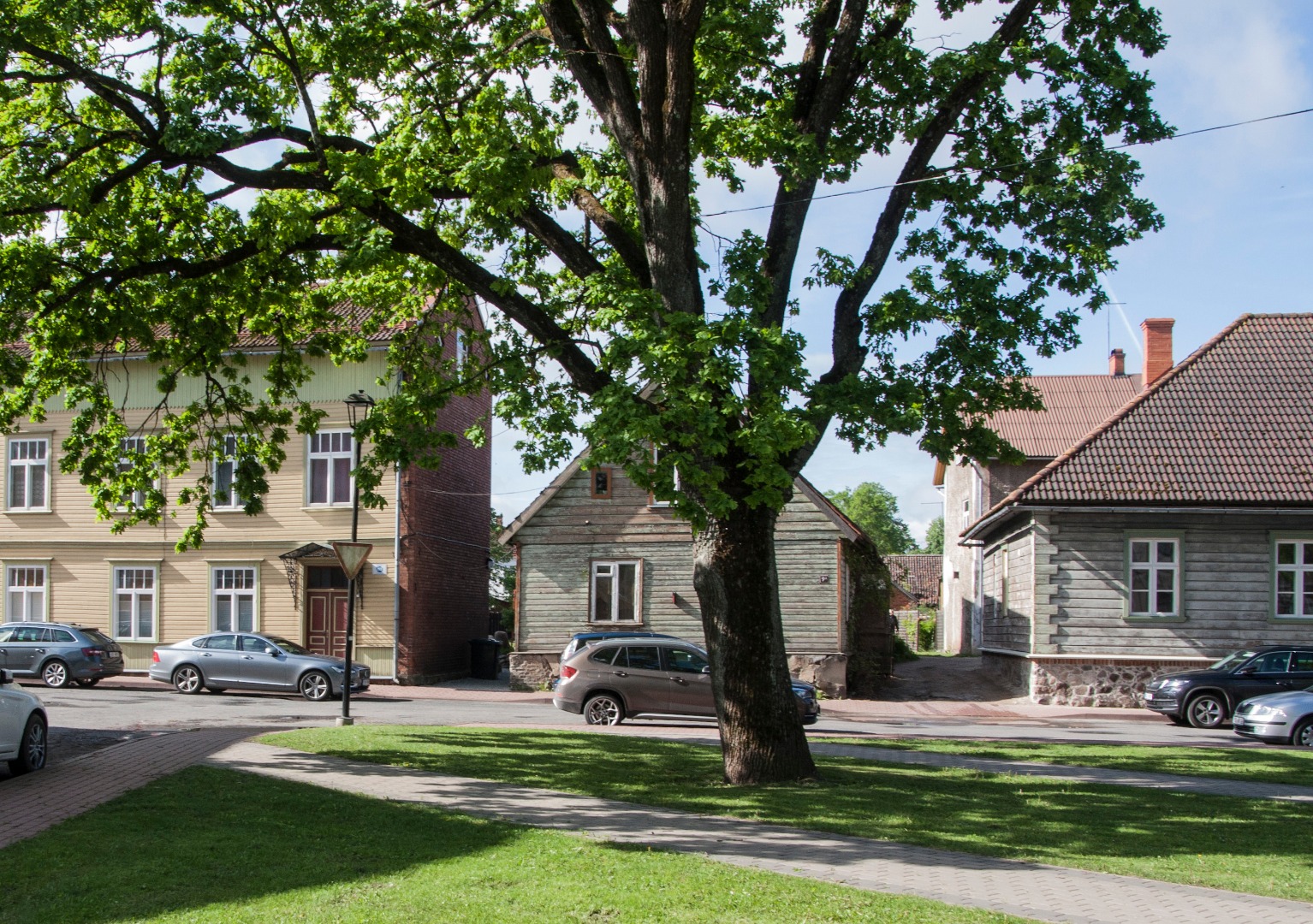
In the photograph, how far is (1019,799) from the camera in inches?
459

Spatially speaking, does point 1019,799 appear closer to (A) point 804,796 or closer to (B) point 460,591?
(A) point 804,796

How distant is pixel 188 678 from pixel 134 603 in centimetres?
798

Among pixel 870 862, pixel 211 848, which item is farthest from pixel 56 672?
pixel 870 862

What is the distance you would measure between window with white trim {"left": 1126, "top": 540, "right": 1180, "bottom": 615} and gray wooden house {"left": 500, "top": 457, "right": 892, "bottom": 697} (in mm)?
6563

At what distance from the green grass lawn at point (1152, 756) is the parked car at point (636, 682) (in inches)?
104

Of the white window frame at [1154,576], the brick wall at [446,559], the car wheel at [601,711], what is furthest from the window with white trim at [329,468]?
the white window frame at [1154,576]

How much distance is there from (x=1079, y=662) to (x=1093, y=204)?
16.0m

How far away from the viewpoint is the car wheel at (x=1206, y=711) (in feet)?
71.8

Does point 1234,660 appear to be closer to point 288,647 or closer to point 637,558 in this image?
point 637,558

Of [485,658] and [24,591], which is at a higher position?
[24,591]

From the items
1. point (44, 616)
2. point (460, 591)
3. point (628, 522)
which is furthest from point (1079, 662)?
point (44, 616)

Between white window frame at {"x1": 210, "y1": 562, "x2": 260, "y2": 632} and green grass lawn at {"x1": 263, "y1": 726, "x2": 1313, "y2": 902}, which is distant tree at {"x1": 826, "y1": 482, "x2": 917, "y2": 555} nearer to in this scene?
white window frame at {"x1": 210, "y1": 562, "x2": 260, "y2": 632}

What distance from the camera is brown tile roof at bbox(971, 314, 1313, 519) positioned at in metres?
24.8

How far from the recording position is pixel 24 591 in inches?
1302
